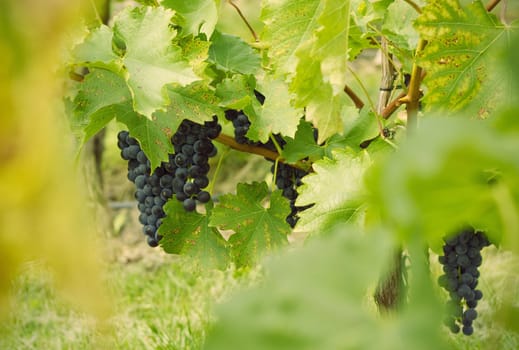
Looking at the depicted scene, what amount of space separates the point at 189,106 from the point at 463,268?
59 centimetres

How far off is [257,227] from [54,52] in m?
1.09

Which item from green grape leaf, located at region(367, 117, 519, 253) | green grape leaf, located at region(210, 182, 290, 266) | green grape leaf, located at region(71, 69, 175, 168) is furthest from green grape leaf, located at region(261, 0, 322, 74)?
green grape leaf, located at region(367, 117, 519, 253)

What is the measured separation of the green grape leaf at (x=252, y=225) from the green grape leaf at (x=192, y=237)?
0.05 metres

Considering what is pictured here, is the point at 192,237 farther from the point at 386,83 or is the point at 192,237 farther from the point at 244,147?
the point at 386,83

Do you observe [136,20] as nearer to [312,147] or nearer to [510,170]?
[312,147]

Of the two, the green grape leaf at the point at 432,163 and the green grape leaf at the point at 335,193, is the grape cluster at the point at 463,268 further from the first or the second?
the green grape leaf at the point at 432,163

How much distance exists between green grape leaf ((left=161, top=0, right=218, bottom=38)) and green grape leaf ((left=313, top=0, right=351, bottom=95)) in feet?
1.30

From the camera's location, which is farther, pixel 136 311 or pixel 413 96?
pixel 136 311

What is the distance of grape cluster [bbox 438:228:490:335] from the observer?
1278 millimetres

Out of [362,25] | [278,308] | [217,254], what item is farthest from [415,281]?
[217,254]

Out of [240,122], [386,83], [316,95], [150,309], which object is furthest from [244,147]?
[150,309]

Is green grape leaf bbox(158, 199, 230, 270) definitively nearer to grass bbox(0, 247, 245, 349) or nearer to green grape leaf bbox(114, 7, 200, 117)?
green grape leaf bbox(114, 7, 200, 117)

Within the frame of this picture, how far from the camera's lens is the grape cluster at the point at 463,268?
4.19 feet

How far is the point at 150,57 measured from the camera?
110 centimetres
